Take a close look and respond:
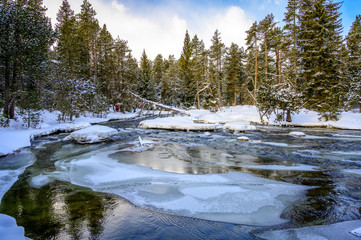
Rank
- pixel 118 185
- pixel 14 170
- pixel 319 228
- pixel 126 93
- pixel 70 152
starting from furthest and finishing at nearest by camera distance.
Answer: pixel 126 93, pixel 70 152, pixel 14 170, pixel 118 185, pixel 319 228

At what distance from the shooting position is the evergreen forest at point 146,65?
13227mm

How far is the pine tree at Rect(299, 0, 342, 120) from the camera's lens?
792 inches

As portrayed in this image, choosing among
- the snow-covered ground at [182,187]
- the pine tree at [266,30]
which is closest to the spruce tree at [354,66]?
the pine tree at [266,30]

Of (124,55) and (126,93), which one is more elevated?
(124,55)

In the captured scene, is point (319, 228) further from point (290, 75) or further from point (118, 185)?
point (290, 75)

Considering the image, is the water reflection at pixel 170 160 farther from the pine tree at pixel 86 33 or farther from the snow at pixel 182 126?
the pine tree at pixel 86 33

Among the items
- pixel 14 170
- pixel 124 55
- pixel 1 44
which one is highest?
pixel 124 55

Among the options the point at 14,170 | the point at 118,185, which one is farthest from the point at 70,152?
the point at 118,185

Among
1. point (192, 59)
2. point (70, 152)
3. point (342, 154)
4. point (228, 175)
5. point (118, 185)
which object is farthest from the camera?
point (192, 59)

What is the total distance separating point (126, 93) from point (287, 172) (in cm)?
3397

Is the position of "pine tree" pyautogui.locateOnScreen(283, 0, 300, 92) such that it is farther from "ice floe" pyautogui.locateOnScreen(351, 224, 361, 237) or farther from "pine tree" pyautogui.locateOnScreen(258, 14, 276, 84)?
"ice floe" pyautogui.locateOnScreen(351, 224, 361, 237)

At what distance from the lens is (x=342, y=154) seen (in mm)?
7953

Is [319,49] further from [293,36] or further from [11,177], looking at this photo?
[11,177]

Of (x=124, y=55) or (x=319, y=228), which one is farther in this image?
(x=124, y=55)
